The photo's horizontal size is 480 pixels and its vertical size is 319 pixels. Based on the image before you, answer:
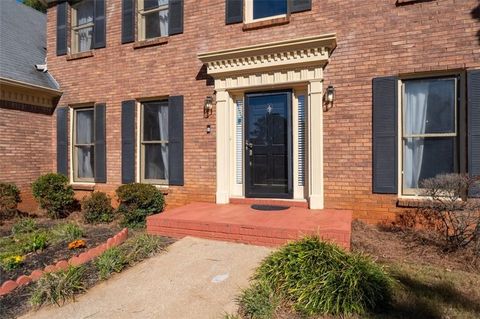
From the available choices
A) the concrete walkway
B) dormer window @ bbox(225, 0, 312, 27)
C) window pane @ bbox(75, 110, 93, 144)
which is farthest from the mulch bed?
window pane @ bbox(75, 110, 93, 144)

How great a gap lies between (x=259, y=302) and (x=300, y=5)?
18.0 ft

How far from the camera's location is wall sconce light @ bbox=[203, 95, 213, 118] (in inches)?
274

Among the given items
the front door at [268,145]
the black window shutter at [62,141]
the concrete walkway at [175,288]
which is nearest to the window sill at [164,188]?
the front door at [268,145]

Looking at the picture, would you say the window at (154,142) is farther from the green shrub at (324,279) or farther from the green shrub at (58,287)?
the green shrub at (324,279)

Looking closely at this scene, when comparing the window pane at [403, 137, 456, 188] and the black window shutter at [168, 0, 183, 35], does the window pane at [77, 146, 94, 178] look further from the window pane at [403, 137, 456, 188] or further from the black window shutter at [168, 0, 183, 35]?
the window pane at [403, 137, 456, 188]

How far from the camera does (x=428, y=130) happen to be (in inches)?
223

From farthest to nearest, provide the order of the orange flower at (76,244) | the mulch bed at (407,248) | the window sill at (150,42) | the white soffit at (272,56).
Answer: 1. the window sill at (150,42)
2. the white soffit at (272,56)
3. the orange flower at (76,244)
4. the mulch bed at (407,248)

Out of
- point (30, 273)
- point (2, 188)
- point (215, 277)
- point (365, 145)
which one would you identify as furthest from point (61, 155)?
point (365, 145)

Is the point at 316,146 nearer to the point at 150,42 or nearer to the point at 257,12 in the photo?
the point at 257,12

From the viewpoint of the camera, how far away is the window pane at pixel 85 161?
28.7 ft

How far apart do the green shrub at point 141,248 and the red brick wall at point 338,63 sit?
2342 mm

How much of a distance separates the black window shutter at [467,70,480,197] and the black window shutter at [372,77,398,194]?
1056 mm

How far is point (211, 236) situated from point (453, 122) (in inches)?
174

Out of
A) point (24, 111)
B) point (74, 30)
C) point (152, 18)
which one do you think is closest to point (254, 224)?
point (152, 18)
